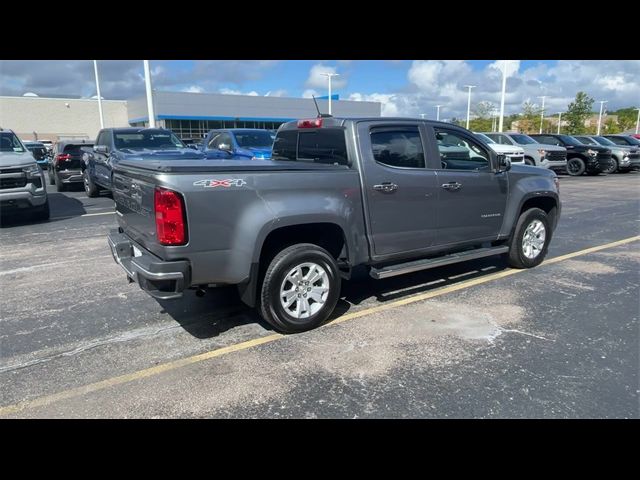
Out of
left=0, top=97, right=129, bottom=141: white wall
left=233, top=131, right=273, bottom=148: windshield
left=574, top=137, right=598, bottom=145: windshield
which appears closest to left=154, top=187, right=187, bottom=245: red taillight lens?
left=233, top=131, right=273, bottom=148: windshield

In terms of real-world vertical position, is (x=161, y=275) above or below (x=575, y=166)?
above

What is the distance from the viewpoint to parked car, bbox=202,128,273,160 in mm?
10734

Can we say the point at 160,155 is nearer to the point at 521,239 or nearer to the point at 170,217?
the point at 170,217

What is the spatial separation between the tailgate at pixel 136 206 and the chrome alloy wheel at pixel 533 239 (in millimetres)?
4594

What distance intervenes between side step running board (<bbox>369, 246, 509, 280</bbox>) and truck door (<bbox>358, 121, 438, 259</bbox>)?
0.49ft

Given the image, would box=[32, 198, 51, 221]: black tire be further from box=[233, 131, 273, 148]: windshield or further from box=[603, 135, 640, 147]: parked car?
box=[603, 135, 640, 147]: parked car

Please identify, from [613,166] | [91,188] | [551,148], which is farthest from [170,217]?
[613,166]

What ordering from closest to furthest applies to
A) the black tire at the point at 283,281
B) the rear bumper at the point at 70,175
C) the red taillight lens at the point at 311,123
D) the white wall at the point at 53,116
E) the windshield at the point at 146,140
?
the black tire at the point at 283,281 → the red taillight lens at the point at 311,123 → the windshield at the point at 146,140 → the rear bumper at the point at 70,175 → the white wall at the point at 53,116

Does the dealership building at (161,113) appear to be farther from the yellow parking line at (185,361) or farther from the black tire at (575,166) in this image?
the yellow parking line at (185,361)

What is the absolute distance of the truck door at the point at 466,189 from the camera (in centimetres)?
506

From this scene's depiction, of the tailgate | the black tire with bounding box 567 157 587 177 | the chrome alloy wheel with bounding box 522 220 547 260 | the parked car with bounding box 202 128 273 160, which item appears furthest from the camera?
the black tire with bounding box 567 157 587 177

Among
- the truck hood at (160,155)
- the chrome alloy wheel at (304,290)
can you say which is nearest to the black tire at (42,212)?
the truck hood at (160,155)

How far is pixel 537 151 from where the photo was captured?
1823cm

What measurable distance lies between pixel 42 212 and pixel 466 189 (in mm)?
8675
